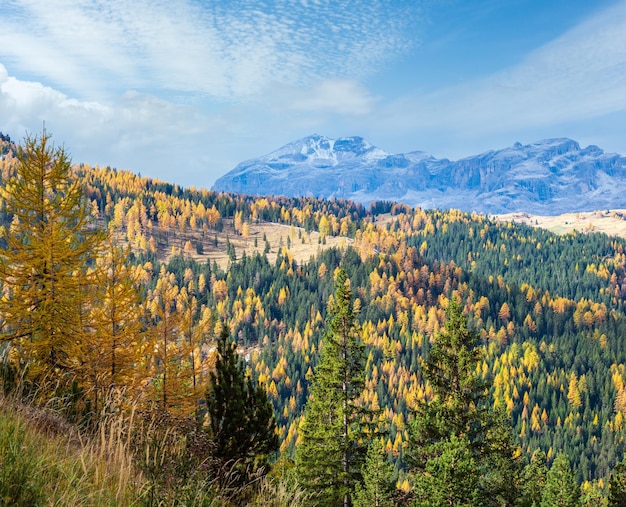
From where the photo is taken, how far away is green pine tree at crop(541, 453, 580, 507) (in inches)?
1179

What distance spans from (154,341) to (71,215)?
23.7ft

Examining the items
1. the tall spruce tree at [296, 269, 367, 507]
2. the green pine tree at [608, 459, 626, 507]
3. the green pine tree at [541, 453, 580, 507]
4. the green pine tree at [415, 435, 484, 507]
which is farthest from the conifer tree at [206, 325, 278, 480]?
the green pine tree at [608, 459, 626, 507]

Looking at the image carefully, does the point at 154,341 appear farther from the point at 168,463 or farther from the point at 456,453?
the point at 168,463

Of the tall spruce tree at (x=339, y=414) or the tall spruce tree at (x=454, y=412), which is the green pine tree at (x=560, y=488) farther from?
the tall spruce tree at (x=339, y=414)

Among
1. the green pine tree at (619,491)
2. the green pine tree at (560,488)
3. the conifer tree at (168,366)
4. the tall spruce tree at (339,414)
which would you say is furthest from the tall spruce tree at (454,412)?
the green pine tree at (619,491)

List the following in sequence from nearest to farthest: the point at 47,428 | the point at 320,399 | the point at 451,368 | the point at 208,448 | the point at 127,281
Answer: the point at 47,428
the point at 208,448
the point at 451,368
the point at 127,281
the point at 320,399

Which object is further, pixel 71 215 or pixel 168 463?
pixel 71 215

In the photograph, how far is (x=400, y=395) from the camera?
18250 cm

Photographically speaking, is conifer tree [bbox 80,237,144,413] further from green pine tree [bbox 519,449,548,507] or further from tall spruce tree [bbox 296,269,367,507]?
green pine tree [bbox 519,449,548,507]

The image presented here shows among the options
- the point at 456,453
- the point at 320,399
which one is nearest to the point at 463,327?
the point at 456,453

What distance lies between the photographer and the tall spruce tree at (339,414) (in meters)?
23.5

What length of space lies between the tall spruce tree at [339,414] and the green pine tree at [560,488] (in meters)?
15.0

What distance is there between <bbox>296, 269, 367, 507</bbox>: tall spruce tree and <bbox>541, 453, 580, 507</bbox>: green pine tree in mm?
15032

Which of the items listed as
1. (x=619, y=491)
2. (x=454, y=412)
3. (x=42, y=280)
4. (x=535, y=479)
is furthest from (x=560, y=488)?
(x=42, y=280)
